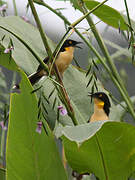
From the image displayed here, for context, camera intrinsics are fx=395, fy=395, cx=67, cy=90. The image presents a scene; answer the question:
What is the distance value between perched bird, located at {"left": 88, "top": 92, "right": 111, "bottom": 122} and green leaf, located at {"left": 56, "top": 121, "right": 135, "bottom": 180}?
0.24m

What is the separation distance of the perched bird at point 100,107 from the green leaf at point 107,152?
0.24 metres

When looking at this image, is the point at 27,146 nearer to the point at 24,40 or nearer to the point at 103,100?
the point at 24,40

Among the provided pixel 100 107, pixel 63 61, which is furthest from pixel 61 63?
pixel 100 107

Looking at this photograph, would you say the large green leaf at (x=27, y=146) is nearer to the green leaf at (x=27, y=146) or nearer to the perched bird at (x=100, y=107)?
the green leaf at (x=27, y=146)

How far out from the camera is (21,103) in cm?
49

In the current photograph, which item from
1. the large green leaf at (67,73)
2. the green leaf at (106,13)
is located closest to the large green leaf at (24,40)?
the large green leaf at (67,73)

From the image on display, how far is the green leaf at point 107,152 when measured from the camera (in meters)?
0.47

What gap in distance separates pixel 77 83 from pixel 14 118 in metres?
0.36

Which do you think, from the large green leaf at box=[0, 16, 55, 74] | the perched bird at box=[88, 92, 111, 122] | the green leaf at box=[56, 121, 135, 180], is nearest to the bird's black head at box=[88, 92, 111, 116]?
the perched bird at box=[88, 92, 111, 122]

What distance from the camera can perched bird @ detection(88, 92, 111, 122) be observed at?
773mm

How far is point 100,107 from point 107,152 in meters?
0.28

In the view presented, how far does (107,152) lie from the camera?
1.66 feet

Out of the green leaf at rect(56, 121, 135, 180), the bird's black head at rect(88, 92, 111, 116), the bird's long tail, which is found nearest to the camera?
the green leaf at rect(56, 121, 135, 180)

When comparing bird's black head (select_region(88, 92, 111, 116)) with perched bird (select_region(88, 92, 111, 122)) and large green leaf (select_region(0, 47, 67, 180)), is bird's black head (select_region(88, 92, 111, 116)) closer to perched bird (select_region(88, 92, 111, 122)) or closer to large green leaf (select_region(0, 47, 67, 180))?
perched bird (select_region(88, 92, 111, 122))
